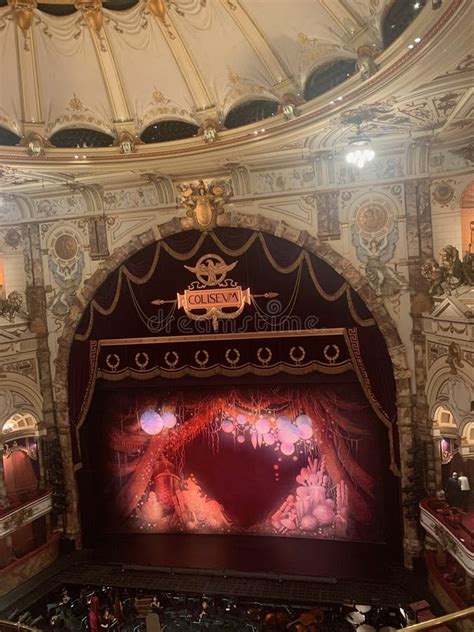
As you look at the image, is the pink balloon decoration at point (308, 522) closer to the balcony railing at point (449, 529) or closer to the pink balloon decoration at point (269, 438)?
the pink balloon decoration at point (269, 438)

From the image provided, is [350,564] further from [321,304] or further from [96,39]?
[96,39]

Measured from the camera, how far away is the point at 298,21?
7.48 m

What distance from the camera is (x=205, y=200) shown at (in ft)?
34.7

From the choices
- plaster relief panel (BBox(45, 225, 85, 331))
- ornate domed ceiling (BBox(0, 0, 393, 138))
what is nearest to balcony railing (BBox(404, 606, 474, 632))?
ornate domed ceiling (BBox(0, 0, 393, 138))

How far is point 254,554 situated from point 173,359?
4.33 m

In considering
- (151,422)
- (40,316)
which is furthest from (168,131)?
(151,422)

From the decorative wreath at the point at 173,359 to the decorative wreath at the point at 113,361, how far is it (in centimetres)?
110

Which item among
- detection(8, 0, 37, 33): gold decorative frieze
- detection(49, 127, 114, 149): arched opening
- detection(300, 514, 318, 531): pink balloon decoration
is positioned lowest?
detection(300, 514, 318, 531): pink balloon decoration

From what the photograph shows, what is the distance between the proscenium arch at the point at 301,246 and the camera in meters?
10.0

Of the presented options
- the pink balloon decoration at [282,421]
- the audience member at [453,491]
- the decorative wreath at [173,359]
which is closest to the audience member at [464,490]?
the audience member at [453,491]

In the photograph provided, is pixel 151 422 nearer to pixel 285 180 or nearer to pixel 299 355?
pixel 299 355

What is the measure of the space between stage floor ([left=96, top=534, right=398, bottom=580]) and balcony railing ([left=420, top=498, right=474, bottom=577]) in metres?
1.59

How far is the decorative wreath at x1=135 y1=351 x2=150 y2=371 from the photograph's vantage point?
11398 mm

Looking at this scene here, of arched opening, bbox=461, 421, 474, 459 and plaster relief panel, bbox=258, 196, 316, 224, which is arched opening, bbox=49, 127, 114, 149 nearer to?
plaster relief panel, bbox=258, 196, 316, 224
